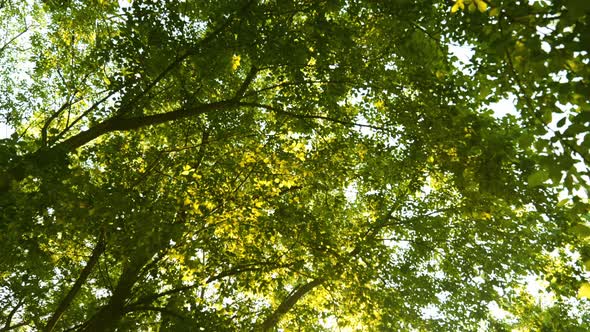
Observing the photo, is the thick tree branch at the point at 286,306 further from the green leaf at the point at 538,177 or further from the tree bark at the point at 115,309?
→ the green leaf at the point at 538,177

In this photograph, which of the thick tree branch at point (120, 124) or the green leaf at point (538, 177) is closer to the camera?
the green leaf at point (538, 177)

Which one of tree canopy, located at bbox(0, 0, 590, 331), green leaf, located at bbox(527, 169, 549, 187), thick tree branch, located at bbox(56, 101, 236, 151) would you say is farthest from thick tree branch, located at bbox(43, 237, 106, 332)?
green leaf, located at bbox(527, 169, 549, 187)

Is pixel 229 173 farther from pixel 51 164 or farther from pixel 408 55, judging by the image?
pixel 408 55

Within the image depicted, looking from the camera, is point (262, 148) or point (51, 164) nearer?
point (51, 164)

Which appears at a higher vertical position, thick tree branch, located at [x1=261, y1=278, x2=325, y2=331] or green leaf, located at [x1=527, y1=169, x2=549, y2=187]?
thick tree branch, located at [x1=261, y1=278, x2=325, y2=331]

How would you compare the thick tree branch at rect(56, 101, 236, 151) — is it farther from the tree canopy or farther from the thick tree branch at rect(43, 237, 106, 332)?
the thick tree branch at rect(43, 237, 106, 332)

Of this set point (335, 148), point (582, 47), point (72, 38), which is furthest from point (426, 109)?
point (72, 38)

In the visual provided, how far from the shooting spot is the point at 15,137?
4410 millimetres

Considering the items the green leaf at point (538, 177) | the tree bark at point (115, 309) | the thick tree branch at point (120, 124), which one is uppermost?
the thick tree branch at point (120, 124)

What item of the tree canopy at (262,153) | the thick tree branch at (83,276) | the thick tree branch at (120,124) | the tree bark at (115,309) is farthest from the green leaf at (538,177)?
the thick tree branch at (83,276)

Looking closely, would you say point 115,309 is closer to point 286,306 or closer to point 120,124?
point 120,124

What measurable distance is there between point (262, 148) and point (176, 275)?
301 cm

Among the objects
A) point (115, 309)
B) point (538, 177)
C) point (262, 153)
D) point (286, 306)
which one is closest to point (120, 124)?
point (262, 153)

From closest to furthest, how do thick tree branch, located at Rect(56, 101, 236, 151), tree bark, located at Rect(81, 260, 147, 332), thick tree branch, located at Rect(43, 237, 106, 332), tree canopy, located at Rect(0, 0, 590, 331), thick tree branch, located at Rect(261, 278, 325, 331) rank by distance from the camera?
tree canopy, located at Rect(0, 0, 590, 331)
thick tree branch, located at Rect(56, 101, 236, 151)
thick tree branch, located at Rect(43, 237, 106, 332)
tree bark, located at Rect(81, 260, 147, 332)
thick tree branch, located at Rect(261, 278, 325, 331)
